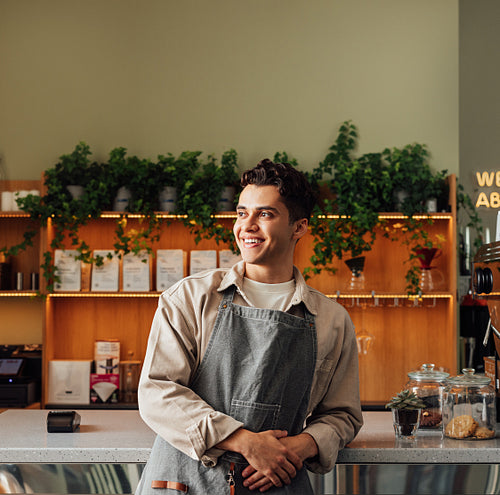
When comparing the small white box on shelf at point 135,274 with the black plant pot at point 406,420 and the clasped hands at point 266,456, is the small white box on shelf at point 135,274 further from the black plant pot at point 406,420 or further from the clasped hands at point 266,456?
the clasped hands at point 266,456

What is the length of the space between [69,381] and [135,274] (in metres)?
0.80

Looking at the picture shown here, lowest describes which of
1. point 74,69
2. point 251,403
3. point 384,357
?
point 384,357

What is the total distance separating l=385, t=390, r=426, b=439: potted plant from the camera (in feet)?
6.35

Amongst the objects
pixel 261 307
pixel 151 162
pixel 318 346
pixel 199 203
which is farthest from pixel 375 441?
pixel 151 162

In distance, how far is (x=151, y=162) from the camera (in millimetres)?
4160

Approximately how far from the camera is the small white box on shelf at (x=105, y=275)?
13.5 ft

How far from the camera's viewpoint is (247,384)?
160cm

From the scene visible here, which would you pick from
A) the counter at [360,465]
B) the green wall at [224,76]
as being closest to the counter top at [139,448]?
the counter at [360,465]

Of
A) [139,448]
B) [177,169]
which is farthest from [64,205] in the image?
[139,448]

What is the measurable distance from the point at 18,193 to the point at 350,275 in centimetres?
224

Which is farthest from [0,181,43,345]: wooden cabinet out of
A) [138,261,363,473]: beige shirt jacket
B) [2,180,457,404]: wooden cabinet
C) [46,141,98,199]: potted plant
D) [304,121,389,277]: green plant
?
[138,261,363,473]: beige shirt jacket

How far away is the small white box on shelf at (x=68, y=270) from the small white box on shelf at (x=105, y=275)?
9cm

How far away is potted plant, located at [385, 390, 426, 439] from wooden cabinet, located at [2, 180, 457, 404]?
2368 mm

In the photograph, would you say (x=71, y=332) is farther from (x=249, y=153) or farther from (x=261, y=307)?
(x=261, y=307)
